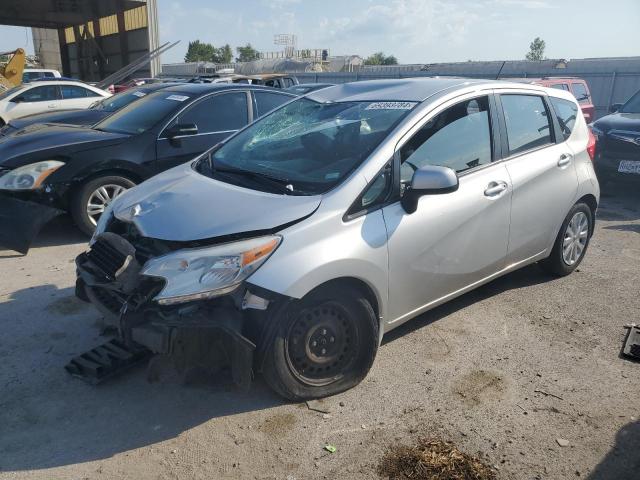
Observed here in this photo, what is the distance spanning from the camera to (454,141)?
392 centimetres

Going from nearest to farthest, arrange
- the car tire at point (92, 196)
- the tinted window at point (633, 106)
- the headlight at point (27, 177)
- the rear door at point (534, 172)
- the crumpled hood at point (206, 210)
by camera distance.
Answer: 1. the crumpled hood at point (206, 210)
2. the rear door at point (534, 172)
3. the headlight at point (27, 177)
4. the car tire at point (92, 196)
5. the tinted window at point (633, 106)

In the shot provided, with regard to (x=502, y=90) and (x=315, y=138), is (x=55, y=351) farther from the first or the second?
(x=502, y=90)

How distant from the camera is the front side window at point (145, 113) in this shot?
646 centimetres

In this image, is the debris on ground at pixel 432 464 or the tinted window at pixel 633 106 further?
the tinted window at pixel 633 106

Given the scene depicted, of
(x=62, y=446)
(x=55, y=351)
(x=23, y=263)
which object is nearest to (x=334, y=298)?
(x=62, y=446)

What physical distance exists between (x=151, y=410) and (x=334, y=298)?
49.9 inches

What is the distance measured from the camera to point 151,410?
3.24 metres

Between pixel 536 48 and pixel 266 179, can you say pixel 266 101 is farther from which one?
pixel 536 48

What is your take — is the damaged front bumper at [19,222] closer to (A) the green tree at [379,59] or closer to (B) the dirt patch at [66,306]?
(B) the dirt patch at [66,306]

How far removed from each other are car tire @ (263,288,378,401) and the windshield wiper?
0.70 metres

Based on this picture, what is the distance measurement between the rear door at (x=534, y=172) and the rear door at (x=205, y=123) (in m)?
3.59

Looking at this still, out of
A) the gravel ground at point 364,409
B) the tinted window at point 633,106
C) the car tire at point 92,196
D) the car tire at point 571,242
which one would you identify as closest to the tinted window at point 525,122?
the car tire at point 571,242

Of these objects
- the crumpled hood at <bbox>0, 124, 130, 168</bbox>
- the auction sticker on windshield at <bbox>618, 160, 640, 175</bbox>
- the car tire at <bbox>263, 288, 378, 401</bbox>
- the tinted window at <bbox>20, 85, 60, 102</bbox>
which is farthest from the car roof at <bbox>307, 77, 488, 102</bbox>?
the tinted window at <bbox>20, 85, 60, 102</bbox>

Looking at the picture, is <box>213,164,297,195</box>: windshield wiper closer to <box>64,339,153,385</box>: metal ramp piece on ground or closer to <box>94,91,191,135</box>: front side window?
<box>64,339,153,385</box>: metal ramp piece on ground
